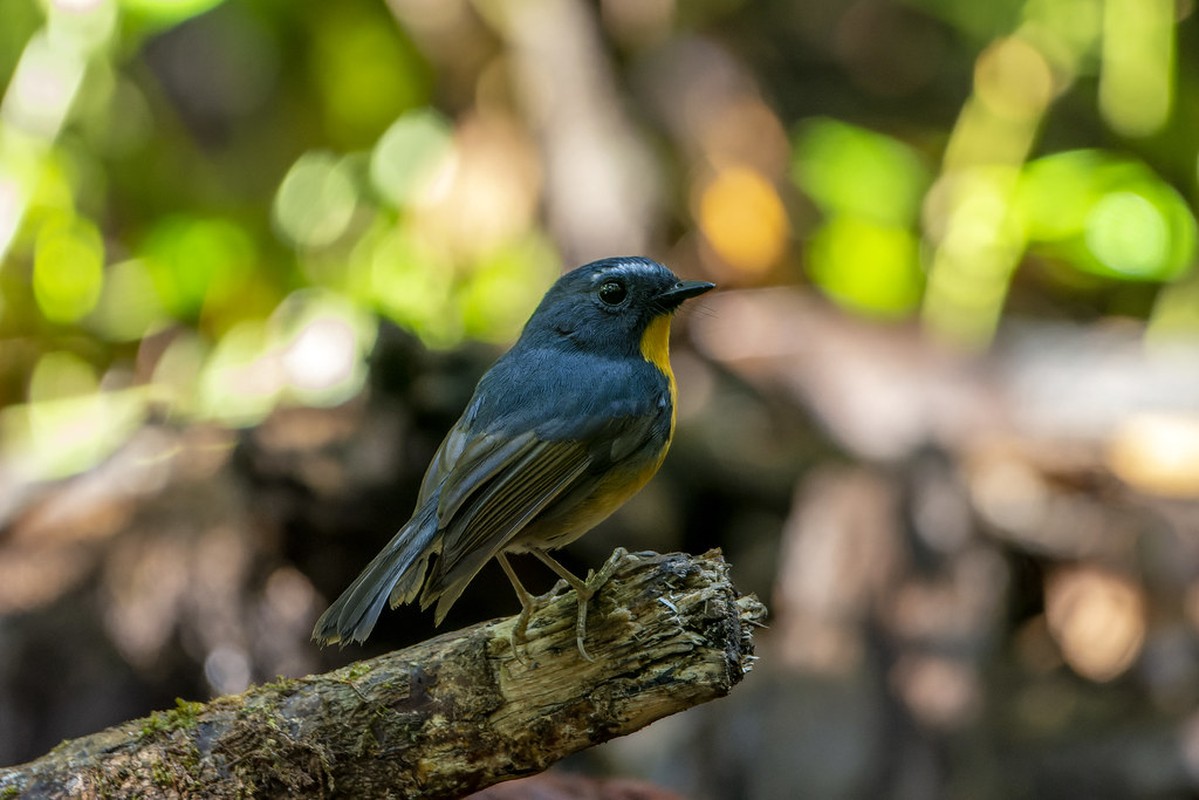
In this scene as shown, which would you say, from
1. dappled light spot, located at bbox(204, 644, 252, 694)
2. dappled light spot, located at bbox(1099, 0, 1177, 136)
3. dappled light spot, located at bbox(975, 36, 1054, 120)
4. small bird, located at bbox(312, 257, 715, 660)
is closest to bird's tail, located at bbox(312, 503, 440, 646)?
small bird, located at bbox(312, 257, 715, 660)

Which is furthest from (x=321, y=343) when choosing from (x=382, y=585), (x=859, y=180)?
(x=382, y=585)

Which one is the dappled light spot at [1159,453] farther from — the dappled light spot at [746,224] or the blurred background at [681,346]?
the dappled light spot at [746,224]

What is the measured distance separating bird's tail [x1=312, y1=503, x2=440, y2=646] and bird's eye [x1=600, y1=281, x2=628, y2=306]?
2.65 ft

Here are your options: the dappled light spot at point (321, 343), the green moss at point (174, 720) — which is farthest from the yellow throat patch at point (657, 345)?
the dappled light spot at point (321, 343)

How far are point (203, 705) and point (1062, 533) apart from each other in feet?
14.8

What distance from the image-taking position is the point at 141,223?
724 centimetres

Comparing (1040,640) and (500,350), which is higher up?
(500,350)

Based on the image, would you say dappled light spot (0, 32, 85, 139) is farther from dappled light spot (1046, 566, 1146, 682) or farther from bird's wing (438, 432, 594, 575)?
dappled light spot (1046, 566, 1146, 682)

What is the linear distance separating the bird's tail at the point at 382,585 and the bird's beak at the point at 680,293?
2.92ft

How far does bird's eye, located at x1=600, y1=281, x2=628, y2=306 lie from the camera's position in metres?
3.51

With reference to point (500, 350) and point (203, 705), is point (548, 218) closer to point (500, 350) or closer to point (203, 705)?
point (500, 350)

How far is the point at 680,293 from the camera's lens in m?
3.46

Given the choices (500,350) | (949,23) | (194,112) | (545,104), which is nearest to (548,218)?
(545,104)

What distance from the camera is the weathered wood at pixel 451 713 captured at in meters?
2.65
